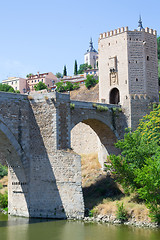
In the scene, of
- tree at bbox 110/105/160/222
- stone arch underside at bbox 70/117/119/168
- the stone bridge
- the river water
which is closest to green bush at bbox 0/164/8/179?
stone arch underside at bbox 70/117/119/168

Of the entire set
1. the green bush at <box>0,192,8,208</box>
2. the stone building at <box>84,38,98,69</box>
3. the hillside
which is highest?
the stone building at <box>84,38,98,69</box>

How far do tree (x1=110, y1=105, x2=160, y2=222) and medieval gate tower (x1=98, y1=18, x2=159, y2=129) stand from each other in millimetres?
3225

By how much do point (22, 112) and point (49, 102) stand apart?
5.08 ft

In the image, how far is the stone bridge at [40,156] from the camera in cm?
1777

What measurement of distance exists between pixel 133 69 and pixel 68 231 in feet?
43.0

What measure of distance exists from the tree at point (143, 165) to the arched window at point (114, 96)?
5.46m

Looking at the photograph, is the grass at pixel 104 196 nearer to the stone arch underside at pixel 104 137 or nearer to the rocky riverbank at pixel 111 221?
the rocky riverbank at pixel 111 221

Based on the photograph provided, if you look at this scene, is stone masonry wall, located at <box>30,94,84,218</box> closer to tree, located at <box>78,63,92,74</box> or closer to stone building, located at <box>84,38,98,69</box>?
tree, located at <box>78,63,92,74</box>

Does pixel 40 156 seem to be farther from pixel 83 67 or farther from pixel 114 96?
pixel 83 67

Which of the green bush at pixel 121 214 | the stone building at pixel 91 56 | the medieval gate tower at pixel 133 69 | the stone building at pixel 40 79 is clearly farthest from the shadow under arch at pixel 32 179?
the stone building at pixel 91 56

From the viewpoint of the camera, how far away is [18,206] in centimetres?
1911

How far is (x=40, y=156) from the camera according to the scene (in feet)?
61.3

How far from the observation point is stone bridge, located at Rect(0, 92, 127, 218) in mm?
17766

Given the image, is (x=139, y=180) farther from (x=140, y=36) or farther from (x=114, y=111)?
(x=140, y=36)
